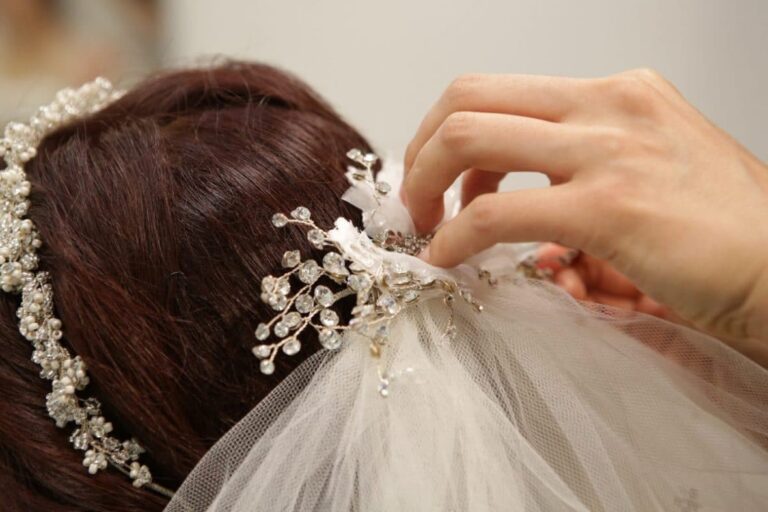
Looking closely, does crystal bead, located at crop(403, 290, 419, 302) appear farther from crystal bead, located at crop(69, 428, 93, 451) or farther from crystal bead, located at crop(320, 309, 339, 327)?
crystal bead, located at crop(69, 428, 93, 451)

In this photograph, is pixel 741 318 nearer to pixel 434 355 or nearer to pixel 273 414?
pixel 434 355

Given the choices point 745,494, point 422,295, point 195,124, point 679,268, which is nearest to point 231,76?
point 195,124

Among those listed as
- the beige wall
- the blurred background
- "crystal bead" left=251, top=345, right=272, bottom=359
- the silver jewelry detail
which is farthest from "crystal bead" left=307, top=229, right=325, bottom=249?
the beige wall

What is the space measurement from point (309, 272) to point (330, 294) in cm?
3

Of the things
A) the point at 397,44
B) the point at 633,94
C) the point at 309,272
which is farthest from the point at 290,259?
the point at 397,44

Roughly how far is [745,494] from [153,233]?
2.00 ft

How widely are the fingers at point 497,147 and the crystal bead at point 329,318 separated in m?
0.15

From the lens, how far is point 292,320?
53 centimetres

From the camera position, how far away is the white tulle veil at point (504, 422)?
0.51 m

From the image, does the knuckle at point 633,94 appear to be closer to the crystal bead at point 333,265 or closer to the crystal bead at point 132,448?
the crystal bead at point 333,265

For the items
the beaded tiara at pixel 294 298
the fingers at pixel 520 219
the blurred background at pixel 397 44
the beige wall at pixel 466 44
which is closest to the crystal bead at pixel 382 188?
the beaded tiara at pixel 294 298

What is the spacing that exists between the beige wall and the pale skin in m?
0.61

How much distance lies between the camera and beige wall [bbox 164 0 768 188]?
1.04m

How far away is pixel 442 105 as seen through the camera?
1.87ft
